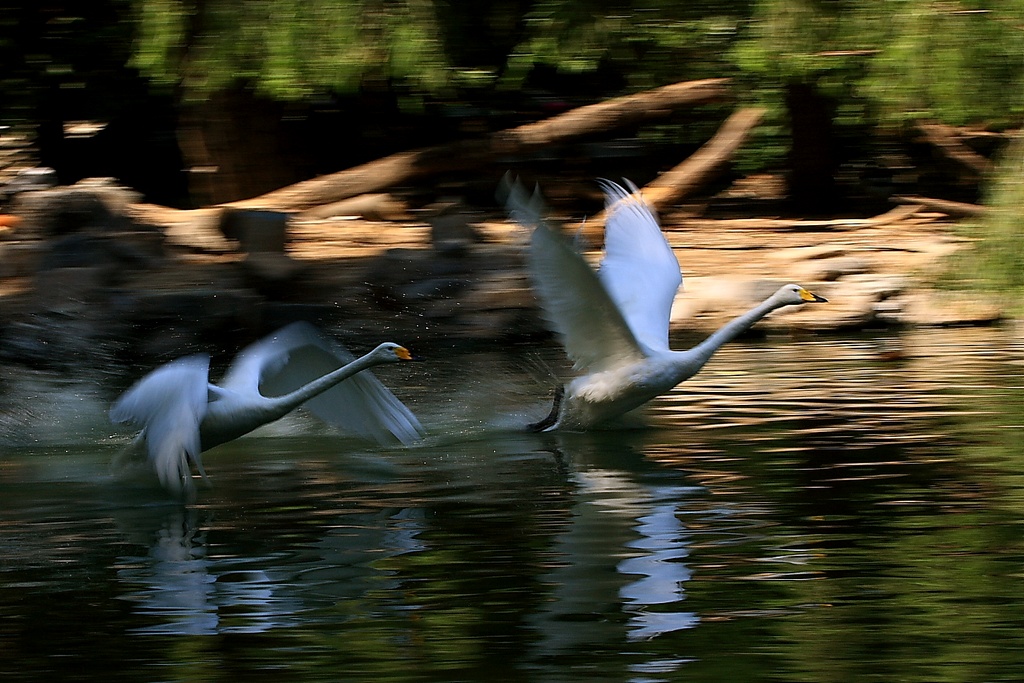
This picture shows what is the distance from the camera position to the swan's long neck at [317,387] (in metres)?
7.38

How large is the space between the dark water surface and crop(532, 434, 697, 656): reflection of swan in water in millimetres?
16

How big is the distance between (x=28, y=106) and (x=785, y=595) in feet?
40.2

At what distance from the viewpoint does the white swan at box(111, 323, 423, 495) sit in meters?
6.71

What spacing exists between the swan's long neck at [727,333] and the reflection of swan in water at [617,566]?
1375 millimetres

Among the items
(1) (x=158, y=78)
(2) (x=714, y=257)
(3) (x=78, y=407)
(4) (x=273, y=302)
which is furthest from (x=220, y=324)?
(2) (x=714, y=257)

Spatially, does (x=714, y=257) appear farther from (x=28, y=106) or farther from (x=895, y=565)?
(x=895, y=565)

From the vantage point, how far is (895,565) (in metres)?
5.30

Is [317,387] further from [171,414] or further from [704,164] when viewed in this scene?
Result: [704,164]

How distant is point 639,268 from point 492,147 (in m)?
8.44

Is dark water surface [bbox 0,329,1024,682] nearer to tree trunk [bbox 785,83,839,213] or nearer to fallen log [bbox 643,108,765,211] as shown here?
fallen log [bbox 643,108,765,211]

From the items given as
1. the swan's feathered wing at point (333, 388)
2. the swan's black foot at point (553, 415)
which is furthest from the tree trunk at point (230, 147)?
the swan's feathered wing at point (333, 388)

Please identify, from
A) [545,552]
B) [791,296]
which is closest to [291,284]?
[791,296]

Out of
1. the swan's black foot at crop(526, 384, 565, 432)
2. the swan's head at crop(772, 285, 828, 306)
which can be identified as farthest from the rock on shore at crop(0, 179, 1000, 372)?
the swan's head at crop(772, 285, 828, 306)

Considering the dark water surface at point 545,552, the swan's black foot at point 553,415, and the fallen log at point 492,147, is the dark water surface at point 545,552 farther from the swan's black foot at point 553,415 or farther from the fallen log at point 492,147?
the fallen log at point 492,147
